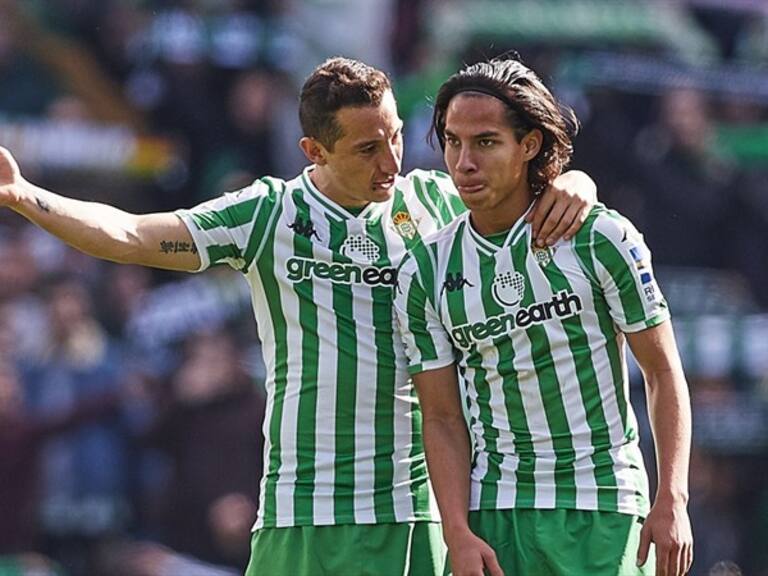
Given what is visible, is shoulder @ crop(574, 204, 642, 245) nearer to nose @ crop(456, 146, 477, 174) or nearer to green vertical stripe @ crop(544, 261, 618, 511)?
green vertical stripe @ crop(544, 261, 618, 511)

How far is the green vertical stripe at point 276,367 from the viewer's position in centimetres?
534

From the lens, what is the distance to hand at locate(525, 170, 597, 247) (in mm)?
4758

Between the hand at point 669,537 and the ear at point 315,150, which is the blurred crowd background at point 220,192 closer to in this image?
the ear at point 315,150

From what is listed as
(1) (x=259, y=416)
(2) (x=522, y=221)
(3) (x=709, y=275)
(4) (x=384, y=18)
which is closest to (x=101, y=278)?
(1) (x=259, y=416)

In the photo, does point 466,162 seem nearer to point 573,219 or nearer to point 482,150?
point 482,150

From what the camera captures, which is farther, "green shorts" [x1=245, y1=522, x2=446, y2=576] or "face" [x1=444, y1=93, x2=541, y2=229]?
"green shorts" [x1=245, y1=522, x2=446, y2=576]

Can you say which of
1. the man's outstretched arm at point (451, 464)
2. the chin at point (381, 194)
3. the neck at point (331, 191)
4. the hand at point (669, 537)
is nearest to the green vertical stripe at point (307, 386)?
the neck at point (331, 191)

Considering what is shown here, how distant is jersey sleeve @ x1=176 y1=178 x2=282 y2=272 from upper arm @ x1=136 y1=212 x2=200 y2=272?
2cm

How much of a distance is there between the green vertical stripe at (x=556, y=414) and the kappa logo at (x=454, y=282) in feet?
0.65

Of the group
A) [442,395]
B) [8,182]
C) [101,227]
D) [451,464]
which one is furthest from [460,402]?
[8,182]

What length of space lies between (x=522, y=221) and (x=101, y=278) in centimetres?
660

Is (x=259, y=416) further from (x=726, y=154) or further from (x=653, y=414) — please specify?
(x=653, y=414)

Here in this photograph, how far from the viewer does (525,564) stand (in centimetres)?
477

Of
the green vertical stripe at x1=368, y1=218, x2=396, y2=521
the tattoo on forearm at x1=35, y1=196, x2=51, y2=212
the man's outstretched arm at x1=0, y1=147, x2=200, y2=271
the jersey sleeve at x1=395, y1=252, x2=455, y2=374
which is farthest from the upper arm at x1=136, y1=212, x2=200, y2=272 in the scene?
the jersey sleeve at x1=395, y1=252, x2=455, y2=374
